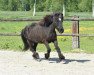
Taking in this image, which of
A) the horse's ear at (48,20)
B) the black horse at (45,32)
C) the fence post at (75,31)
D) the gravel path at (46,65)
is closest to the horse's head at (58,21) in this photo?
the black horse at (45,32)

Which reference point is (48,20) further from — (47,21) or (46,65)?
(46,65)

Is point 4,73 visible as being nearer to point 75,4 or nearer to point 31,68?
point 31,68

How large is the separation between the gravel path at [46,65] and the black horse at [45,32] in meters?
0.39

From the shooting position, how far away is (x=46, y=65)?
1042 cm

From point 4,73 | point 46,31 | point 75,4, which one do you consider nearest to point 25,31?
point 46,31

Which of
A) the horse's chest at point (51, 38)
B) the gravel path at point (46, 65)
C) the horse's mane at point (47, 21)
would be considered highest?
the horse's mane at point (47, 21)

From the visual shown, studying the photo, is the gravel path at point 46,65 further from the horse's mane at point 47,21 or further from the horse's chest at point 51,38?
the horse's mane at point 47,21

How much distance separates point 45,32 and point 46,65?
105cm

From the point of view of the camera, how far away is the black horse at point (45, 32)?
34.9ft

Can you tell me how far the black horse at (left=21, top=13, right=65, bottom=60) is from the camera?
1063cm

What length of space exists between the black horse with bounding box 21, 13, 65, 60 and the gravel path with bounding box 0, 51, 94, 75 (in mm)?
390

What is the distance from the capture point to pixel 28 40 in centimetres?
1166

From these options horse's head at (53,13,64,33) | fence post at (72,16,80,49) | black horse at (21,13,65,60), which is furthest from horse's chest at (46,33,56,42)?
fence post at (72,16,80,49)

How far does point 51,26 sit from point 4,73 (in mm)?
2470
